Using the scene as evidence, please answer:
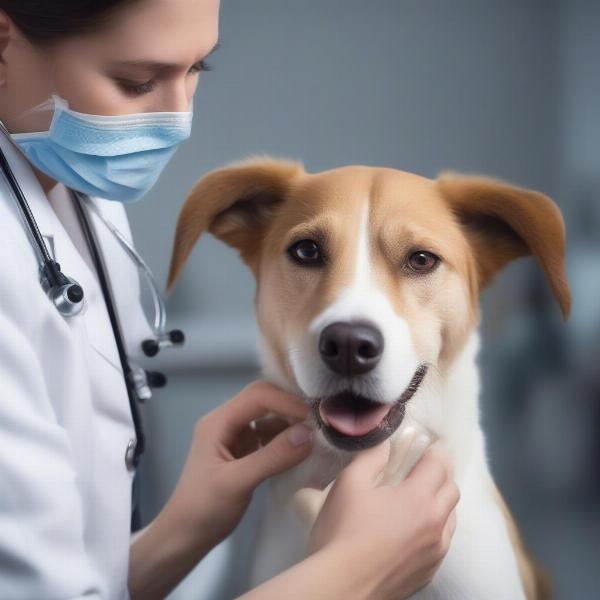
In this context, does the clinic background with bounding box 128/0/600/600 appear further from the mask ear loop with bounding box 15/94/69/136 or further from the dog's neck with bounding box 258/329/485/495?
the mask ear loop with bounding box 15/94/69/136

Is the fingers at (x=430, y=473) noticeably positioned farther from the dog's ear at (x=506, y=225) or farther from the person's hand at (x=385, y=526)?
the dog's ear at (x=506, y=225)

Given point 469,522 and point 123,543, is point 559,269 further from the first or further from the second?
point 123,543

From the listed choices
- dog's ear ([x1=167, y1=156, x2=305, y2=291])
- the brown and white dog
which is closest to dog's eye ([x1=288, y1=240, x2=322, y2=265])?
the brown and white dog

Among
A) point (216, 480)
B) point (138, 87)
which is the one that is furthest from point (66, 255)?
point (216, 480)

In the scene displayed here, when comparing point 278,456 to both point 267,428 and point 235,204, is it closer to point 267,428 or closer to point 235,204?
point 267,428

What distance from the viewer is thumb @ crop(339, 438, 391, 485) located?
799 millimetres

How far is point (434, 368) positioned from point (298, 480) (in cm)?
22

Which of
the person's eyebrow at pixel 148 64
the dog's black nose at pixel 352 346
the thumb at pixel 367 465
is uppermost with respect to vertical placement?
the person's eyebrow at pixel 148 64

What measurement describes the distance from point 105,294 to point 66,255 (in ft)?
0.32

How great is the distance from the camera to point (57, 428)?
730 mm

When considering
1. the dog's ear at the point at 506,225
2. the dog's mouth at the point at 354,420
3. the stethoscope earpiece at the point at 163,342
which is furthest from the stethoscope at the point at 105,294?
the dog's ear at the point at 506,225

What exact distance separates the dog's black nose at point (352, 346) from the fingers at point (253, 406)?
15cm

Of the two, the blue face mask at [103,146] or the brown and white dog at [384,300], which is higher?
the blue face mask at [103,146]

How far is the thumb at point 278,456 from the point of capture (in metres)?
0.87
